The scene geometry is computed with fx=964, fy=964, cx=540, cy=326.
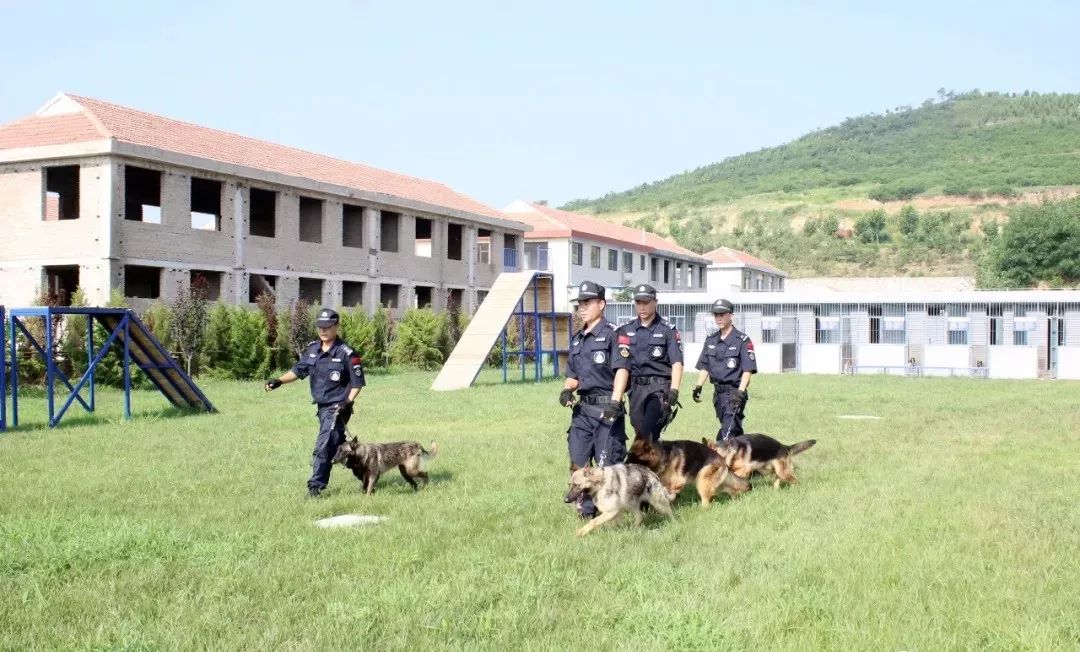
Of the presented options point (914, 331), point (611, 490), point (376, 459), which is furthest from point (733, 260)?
point (611, 490)

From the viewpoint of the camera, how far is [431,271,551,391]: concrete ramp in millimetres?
23375

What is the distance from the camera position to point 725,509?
28.1 feet

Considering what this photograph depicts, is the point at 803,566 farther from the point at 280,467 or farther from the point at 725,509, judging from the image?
the point at 280,467

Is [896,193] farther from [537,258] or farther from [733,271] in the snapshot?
[537,258]

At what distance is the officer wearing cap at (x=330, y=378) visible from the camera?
369 inches

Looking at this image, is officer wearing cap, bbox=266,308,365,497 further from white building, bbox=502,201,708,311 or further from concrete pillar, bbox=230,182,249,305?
white building, bbox=502,201,708,311

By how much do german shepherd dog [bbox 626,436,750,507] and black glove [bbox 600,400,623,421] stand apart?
307 mm

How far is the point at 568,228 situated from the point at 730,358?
3663cm

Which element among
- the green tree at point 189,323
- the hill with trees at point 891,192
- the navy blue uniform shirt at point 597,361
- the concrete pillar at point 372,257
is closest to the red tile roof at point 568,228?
the concrete pillar at point 372,257

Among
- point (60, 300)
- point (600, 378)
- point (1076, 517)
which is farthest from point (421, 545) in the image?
point (60, 300)

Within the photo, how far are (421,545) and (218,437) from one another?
764cm

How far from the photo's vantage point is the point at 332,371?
960cm

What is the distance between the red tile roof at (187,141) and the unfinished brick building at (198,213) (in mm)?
66

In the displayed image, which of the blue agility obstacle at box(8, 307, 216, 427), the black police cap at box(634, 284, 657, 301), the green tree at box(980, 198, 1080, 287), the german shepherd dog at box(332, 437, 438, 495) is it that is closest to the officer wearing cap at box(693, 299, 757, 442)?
the black police cap at box(634, 284, 657, 301)
